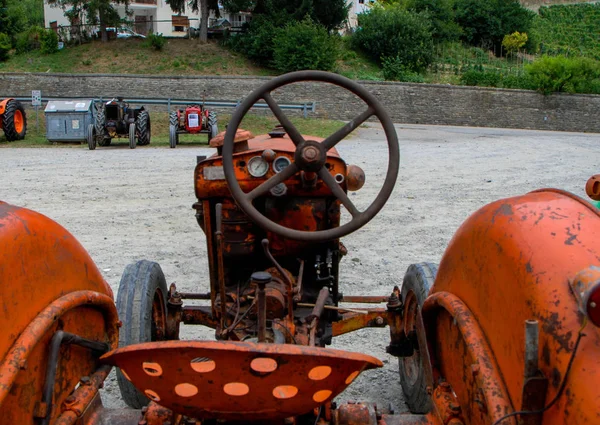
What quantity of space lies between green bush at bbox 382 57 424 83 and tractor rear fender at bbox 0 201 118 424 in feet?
97.8

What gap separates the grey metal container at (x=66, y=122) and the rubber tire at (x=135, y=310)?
15180mm

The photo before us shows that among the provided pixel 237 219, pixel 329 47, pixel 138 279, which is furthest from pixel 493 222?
pixel 329 47

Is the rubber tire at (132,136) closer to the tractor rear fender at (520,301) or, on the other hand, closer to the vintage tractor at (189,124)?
the vintage tractor at (189,124)

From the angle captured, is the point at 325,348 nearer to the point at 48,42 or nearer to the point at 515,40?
the point at 48,42

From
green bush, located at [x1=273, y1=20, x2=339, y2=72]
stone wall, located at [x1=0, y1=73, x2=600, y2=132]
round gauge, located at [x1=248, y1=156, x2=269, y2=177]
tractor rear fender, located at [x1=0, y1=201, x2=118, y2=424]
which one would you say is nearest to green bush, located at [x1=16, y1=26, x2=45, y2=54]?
stone wall, located at [x1=0, y1=73, x2=600, y2=132]

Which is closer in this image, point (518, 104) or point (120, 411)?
point (120, 411)

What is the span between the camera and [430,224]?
7.98 meters

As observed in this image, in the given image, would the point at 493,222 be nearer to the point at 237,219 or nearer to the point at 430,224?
the point at 237,219

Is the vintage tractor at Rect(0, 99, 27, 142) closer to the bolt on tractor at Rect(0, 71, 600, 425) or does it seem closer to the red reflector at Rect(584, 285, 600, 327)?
the bolt on tractor at Rect(0, 71, 600, 425)

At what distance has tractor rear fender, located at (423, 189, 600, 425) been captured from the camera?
1.56 metres

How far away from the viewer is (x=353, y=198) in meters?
9.54

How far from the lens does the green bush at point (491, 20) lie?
38.5 meters

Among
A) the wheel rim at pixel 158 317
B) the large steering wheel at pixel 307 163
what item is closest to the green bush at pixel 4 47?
the wheel rim at pixel 158 317

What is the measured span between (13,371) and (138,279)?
1698 millimetres
